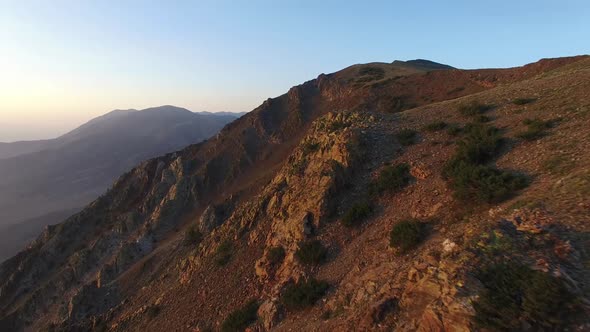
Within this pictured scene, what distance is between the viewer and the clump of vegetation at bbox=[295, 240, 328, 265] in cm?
1894

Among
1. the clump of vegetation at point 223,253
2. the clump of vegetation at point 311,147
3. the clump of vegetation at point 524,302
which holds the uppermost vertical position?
the clump of vegetation at point 311,147

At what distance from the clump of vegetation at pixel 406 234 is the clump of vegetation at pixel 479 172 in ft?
8.27

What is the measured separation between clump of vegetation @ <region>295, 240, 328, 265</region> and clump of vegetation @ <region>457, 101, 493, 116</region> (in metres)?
15.2

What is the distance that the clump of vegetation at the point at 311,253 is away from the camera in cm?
1894

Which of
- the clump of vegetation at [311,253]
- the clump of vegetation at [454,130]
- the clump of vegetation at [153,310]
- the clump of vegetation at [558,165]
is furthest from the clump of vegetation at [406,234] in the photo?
the clump of vegetation at [153,310]

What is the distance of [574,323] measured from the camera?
8320mm

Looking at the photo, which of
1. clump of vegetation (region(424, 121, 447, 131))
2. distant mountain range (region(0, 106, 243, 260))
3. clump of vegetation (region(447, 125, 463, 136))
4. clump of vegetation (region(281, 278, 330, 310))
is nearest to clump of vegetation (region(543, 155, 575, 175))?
clump of vegetation (region(447, 125, 463, 136))

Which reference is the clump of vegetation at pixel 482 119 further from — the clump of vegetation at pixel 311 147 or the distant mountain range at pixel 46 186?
the distant mountain range at pixel 46 186

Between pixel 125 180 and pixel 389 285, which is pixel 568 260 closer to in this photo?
pixel 389 285

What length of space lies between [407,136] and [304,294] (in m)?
13.5

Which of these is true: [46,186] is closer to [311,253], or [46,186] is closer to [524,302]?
[311,253]

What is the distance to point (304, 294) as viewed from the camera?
16922mm

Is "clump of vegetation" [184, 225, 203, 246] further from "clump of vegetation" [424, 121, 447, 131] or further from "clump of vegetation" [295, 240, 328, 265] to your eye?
"clump of vegetation" [424, 121, 447, 131]

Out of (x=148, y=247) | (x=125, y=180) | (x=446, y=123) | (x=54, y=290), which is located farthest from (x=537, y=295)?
(x=125, y=180)
